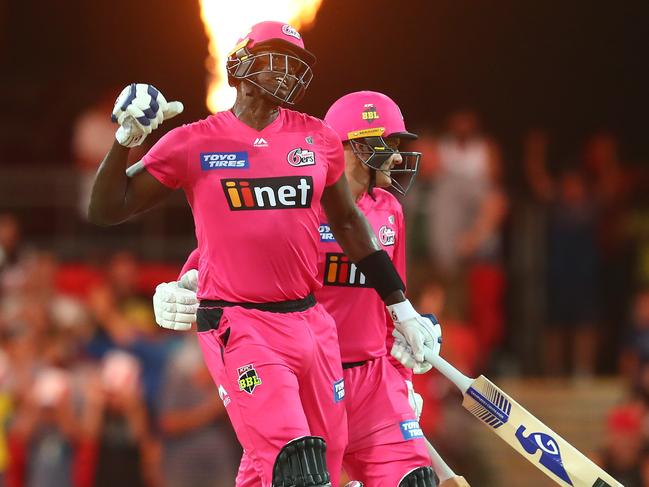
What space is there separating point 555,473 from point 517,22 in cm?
934

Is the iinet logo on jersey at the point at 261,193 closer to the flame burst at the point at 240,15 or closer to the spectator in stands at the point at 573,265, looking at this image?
the flame burst at the point at 240,15

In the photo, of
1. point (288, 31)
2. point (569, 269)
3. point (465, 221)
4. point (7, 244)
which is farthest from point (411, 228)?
point (288, 31)

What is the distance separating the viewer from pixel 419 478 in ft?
19.8

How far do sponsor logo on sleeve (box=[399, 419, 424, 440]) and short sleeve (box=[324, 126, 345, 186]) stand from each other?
1.24m

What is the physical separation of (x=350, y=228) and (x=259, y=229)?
0.66m

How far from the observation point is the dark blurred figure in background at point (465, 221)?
11.3 m

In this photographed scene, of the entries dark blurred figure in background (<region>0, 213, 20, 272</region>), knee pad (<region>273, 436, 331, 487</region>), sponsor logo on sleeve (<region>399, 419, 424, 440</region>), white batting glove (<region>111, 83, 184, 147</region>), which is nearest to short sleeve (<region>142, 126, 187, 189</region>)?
white batting glove (<region>111, 83, 184, 147</region>)

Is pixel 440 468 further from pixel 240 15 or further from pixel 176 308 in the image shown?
pixel 240 15

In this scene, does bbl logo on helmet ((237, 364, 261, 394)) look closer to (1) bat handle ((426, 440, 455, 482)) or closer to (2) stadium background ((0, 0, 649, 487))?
(1) bat handle ((426, 440, 455, 482))

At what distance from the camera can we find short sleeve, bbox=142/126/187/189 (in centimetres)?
544

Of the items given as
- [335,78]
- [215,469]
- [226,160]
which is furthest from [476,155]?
[226,160]

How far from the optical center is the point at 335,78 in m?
13.4

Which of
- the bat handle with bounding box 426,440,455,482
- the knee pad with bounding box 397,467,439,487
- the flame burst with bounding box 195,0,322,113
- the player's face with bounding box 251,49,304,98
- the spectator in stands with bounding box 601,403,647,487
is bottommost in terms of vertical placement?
the spectator in stands with bounding box 601,403,647,487

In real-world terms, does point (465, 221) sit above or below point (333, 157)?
below
